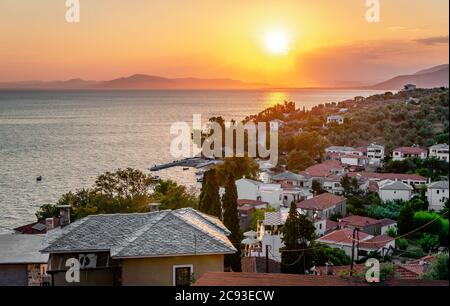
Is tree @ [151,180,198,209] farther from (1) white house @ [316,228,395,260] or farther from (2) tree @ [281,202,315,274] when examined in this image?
(1) white house @ [316,228,395,260]

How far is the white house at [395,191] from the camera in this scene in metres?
26.1

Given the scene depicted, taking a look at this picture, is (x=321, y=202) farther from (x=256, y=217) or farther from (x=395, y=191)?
(x=395, y=191)

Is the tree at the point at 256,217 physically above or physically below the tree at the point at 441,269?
below

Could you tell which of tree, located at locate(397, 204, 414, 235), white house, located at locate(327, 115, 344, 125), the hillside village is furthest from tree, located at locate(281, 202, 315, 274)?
white house, located at locate(327, 115, 344, 125)

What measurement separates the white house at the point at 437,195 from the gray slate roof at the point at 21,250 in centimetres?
1926

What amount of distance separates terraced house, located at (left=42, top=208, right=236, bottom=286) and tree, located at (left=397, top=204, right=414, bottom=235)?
47.0 ft

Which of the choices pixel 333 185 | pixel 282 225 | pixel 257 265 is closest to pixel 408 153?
pixel 333 185

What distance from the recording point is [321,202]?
2302 cm

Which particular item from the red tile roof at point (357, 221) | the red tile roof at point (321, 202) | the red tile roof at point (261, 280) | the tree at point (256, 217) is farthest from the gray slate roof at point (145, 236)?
the red tile roof at point (321, 202)

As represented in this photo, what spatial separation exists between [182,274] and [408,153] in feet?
103

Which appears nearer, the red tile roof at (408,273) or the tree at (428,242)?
the red tile roof at (408,273)

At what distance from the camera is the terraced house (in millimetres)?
6348

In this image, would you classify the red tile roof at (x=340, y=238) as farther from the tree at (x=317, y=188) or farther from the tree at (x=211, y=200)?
the tree at (x=317, y=188)

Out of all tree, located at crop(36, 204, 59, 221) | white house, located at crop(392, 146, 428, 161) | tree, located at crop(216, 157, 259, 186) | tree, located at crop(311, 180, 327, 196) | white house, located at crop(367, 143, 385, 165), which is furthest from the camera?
white house, located at crop(367, 143, 385, 165)
